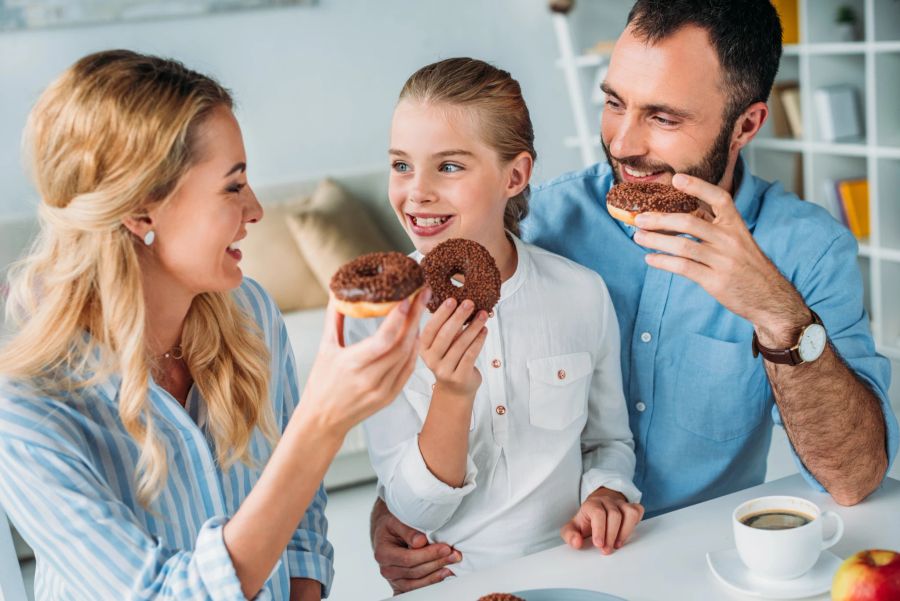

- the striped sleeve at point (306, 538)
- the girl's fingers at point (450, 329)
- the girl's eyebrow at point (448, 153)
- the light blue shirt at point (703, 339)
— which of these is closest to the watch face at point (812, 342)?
the light blue shirt at point (703, 339)

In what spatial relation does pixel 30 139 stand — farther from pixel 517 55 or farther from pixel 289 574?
pixel 517 55

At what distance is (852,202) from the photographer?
4551 millimetres

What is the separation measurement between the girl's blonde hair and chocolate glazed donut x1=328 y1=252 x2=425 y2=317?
55cm

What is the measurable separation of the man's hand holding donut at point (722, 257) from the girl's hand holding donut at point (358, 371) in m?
0.48

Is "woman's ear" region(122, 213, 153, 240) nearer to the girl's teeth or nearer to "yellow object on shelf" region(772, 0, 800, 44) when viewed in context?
the girl's teeth

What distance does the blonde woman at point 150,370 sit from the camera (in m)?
1.17

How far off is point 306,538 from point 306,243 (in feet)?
9.08

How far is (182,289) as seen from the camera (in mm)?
1441

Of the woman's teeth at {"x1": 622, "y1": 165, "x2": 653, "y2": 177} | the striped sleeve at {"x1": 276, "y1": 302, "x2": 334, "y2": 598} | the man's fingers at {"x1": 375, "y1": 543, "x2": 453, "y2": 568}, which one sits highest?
the woman's teeth at {"x1": 622, "y1": 165, "x2": 653, "y2": 177}

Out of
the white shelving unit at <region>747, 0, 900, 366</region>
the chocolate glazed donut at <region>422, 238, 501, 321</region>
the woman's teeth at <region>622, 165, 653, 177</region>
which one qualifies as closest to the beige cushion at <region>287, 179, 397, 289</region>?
the white shelving unit at <region>747, 0, 900, 366</region>

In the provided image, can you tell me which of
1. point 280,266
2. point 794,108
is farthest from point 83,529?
point 794,108

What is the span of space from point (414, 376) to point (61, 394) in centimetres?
62

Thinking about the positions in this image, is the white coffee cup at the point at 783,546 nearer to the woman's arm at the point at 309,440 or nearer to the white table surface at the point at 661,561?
the white table surface at the point at 661,561

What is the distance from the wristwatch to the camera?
4.95ft
